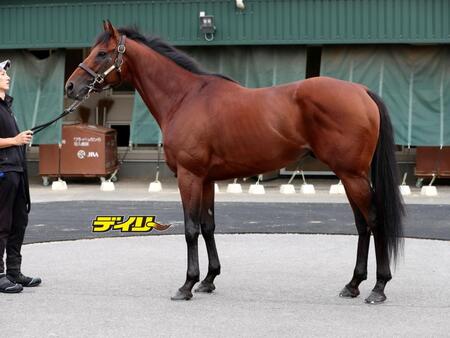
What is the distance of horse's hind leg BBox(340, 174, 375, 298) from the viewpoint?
6625 millimetres

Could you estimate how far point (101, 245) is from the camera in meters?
10.0

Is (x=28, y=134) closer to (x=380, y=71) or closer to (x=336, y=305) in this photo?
(x=336, y=305)

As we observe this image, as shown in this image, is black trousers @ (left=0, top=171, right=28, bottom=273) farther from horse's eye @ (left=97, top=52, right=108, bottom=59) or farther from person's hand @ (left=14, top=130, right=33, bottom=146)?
horse's eye @ (left=97, top=52, right=108, bottom=59)

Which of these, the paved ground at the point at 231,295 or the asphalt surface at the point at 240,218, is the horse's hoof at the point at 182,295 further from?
the asphalt surface at the point at 240,218

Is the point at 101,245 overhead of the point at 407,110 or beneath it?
beneath

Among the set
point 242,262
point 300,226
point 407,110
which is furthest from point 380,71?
point 242,262

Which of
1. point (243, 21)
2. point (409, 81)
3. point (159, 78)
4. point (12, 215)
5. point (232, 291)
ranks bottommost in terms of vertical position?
point (232, 291)

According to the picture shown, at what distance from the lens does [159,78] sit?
7336mm

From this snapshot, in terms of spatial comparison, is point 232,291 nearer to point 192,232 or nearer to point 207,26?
point 192,232

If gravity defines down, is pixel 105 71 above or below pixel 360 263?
above

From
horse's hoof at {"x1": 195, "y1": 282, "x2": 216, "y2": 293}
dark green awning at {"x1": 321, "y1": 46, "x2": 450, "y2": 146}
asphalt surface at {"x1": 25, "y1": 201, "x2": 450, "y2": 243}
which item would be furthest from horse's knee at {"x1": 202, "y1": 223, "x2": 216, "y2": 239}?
dark green awning at {"x1": 321, "y1": 46, "x2": 450, "y2": 146}

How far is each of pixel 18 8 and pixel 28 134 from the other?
39.4ft

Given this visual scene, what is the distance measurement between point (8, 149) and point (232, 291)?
2.35m

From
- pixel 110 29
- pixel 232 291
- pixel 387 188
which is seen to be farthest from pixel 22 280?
pixel 387 188
